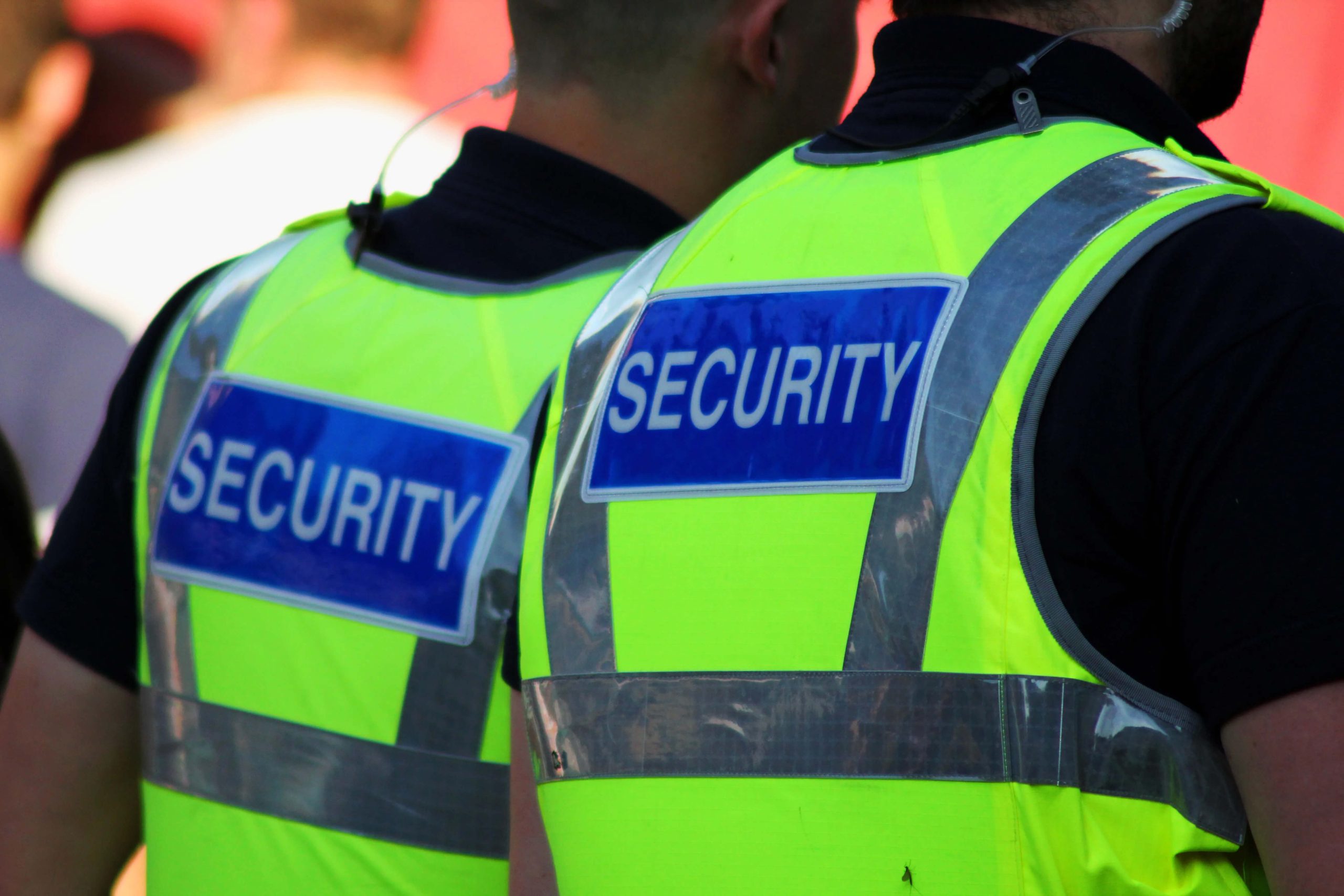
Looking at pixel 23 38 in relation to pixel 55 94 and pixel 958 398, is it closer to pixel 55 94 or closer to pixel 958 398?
pixel 55 94

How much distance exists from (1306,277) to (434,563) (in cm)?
81

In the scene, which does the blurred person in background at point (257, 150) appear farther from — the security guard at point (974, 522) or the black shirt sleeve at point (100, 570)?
the security guard at point (974, 522)

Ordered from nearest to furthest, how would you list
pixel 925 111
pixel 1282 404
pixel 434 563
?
1. pixel 1282 404
2. pixel 925 111
3. pixel 434 563

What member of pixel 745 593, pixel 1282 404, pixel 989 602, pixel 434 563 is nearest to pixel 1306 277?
pixel 1282 404

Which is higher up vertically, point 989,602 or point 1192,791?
point 989,602

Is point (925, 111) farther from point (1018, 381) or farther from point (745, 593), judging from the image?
point (745, 593)

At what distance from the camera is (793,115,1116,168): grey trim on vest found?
1.02 meters

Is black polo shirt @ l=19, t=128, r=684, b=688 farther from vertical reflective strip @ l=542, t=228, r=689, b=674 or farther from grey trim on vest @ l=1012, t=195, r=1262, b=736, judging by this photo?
grey trim on vest @ l=1012, t=195, r=1262, b=736

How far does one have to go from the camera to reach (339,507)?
140 centimetres

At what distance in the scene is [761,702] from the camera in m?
0.95

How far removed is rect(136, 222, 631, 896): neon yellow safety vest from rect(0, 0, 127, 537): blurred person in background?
1.95 m

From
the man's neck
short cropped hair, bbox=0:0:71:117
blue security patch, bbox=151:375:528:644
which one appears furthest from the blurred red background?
short cropped hair, bbox=0:0:71:117

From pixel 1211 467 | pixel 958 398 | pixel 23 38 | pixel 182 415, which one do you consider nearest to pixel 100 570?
pixel 182 415

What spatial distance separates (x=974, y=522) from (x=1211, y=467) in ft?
0.46
